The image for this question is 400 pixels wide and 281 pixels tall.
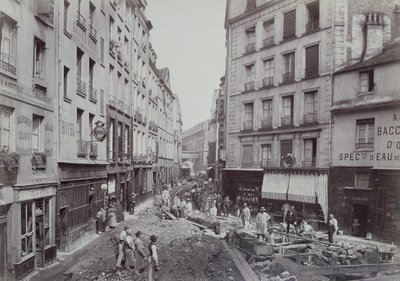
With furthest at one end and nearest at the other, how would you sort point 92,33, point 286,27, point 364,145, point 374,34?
point 286,27 → point 374,34 → point 92,33 → point 364,145

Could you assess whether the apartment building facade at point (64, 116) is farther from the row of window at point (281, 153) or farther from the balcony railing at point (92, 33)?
the row of window at point (281, 153)

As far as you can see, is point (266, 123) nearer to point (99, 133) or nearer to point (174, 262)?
point (99, 133)

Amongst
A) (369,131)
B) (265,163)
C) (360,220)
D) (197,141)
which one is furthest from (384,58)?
(197,141)

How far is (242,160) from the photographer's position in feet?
98.2

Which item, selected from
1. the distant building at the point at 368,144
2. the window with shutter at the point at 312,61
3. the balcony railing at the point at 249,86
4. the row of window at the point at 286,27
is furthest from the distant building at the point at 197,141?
the distant building at the point at 368,144

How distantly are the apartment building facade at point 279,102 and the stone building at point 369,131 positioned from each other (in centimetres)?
143

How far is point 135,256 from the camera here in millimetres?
11445

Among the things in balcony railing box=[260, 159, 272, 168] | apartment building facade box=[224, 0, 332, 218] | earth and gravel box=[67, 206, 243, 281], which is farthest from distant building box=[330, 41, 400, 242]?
earth and gravel box=[67, 206, 243, 281]

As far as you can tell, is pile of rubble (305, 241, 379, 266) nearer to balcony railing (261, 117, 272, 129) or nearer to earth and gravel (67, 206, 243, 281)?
earth and gravel (67, 206, 243, 281)

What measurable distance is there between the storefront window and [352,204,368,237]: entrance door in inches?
647

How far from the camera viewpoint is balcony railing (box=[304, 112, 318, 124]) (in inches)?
976

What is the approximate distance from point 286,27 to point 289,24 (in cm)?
29

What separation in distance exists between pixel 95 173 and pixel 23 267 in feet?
26.5

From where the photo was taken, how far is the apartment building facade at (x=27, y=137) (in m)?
11.1
